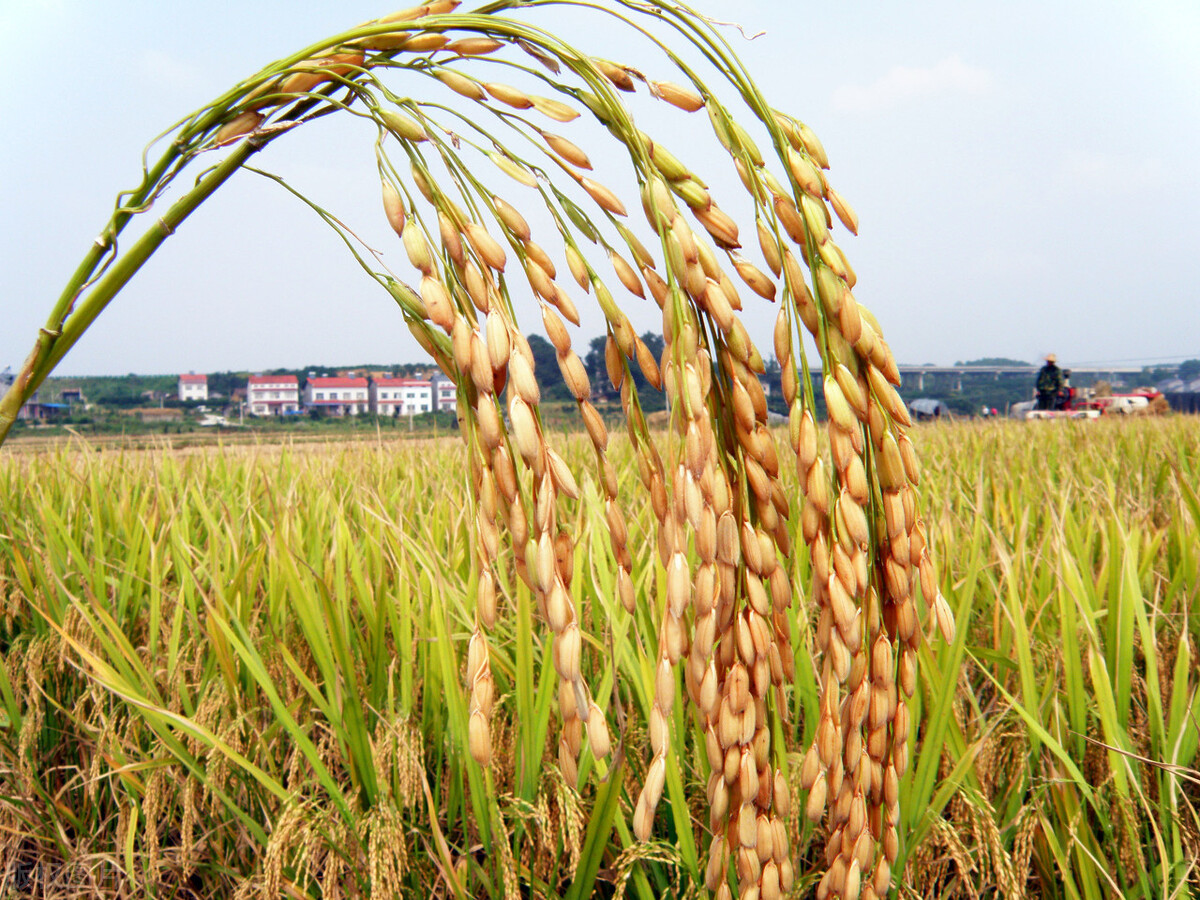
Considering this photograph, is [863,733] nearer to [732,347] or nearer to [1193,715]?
[732,347]

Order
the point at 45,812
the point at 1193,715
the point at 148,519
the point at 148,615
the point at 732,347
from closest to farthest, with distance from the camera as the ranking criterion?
the point at 732,347, the point at 1193,715, the point at 45,812, the point at 148,615, the point at 148,519

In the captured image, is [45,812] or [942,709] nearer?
[942,709]

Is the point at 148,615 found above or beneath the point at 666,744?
beneath

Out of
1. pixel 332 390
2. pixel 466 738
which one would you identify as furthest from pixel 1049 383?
pixel 332 390

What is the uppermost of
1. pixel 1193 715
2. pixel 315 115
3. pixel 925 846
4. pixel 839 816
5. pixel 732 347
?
pixel 315 115

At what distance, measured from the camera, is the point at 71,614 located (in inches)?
62.4

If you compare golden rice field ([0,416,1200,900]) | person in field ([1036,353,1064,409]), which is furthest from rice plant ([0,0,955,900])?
person in field ([1036,353,1064,409])

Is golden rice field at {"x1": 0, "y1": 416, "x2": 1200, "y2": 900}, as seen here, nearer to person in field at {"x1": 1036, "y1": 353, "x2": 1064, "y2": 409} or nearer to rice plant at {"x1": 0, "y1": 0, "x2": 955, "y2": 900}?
rice plant at {"x1": 0, "y1": 0, "x2": 955, "y2": 900}

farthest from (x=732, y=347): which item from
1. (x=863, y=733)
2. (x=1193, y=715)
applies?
(x=1193, y=715)

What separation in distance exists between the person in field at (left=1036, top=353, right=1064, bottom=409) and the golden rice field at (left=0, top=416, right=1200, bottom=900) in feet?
58.6

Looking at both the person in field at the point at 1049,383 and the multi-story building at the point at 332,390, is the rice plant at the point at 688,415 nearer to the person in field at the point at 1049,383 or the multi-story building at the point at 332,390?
the person in field at the point at 1049,383

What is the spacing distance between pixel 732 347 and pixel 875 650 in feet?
1.01

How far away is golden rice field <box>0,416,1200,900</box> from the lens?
41.3 inches

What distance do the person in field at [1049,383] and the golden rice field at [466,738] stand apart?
17.9 m
